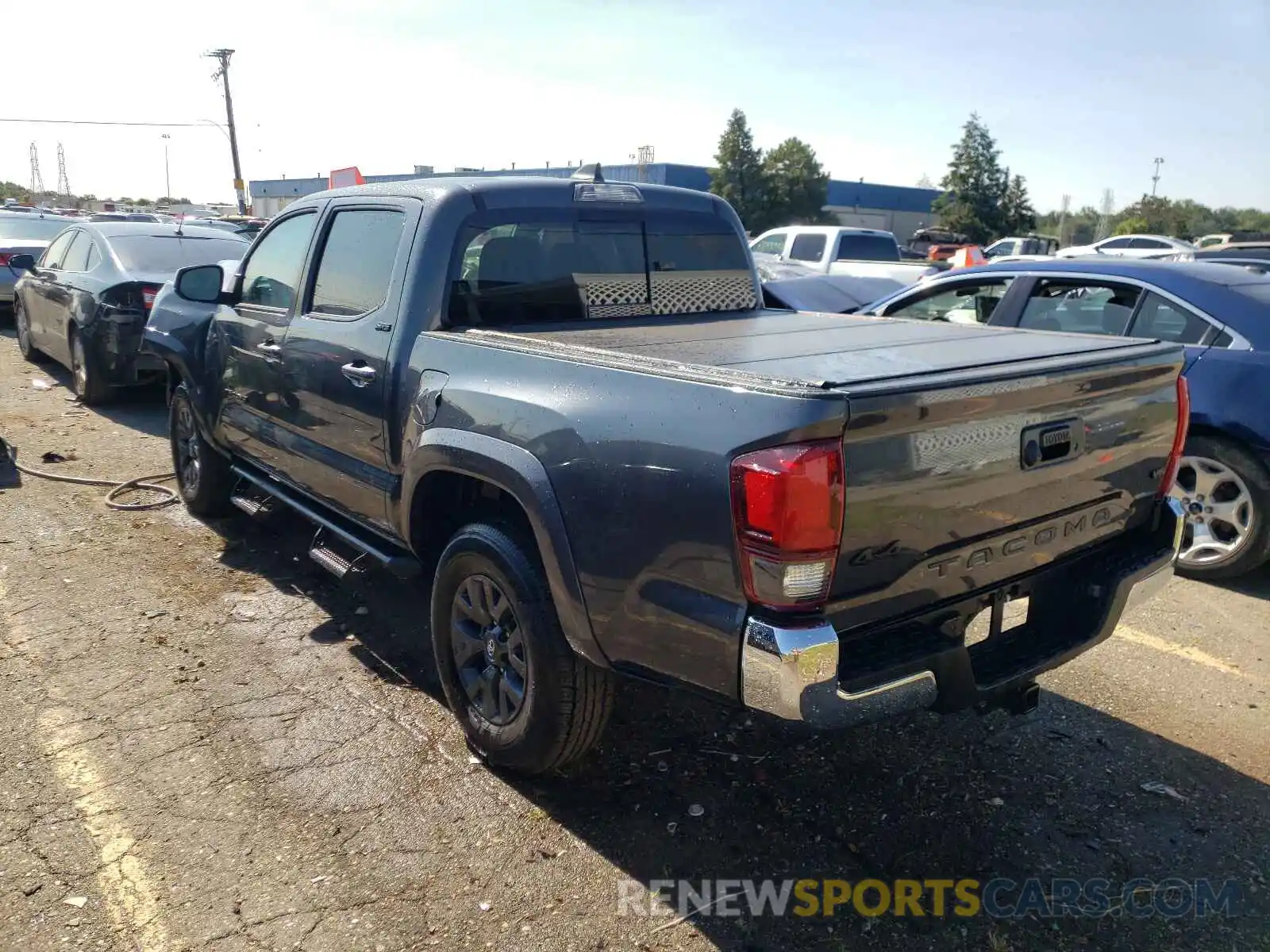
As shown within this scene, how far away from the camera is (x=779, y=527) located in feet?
7.32

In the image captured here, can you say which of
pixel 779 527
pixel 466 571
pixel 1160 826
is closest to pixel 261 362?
pixel 466 571

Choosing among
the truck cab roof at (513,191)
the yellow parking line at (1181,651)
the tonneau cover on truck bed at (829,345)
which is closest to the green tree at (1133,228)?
the yellow parking line at (1181,651)

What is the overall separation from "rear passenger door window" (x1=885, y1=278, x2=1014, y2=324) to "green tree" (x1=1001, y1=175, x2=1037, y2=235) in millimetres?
41669

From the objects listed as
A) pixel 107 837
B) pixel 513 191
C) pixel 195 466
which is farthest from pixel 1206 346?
pixel 195 466

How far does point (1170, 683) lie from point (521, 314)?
10.3 ft

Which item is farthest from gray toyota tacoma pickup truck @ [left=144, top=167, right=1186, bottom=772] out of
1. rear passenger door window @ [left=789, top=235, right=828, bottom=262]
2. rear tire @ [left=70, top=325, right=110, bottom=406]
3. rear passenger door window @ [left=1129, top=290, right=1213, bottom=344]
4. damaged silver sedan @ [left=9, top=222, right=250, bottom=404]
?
rear passenger door window @ [left=789, top=235, right=828, bottom=262]

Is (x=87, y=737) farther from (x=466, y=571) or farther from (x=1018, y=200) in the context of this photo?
(x=1018, y=200)

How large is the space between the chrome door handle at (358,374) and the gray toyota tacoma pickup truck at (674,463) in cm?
1

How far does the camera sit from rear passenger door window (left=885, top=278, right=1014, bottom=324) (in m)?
6.05

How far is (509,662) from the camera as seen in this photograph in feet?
10.6

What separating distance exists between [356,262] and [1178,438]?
125 inches

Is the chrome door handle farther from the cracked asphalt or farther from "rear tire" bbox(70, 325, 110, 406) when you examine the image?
"rear tire" bbox(70, 325, 110, 406)

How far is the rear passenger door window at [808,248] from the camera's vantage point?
16.2 m

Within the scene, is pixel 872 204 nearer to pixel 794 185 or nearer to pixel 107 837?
pixel 794 185
